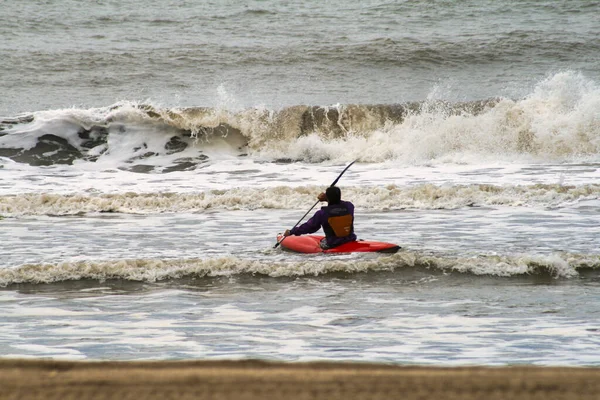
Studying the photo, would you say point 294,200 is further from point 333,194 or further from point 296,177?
point 333,194

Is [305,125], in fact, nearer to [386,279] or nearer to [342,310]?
[386,279]

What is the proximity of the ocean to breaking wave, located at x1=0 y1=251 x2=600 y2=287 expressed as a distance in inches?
1.0

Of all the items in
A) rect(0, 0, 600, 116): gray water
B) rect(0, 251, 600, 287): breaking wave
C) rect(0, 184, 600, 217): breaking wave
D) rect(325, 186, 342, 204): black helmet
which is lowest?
rect(0, 251, 600, 287): breaking wave

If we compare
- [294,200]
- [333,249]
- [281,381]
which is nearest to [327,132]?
[294,200]

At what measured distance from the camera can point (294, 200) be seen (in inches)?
487

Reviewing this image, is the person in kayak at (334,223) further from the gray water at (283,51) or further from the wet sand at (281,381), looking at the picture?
the gray water at (283,51)

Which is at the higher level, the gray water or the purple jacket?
the gray water

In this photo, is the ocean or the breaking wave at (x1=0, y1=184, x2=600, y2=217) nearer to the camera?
the ocean

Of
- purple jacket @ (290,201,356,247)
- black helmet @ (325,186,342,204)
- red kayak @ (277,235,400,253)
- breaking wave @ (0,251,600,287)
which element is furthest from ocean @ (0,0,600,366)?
black helmet @ (325,186,342,204)

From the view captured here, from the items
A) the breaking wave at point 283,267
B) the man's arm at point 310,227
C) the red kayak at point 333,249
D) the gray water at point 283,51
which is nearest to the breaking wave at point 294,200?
the red kayak at point 333,249

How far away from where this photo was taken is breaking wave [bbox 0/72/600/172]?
52.9 ft

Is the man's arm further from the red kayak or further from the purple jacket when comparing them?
the red kayak

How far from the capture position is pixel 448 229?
33.7 ft

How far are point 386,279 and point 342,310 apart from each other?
134 cm
